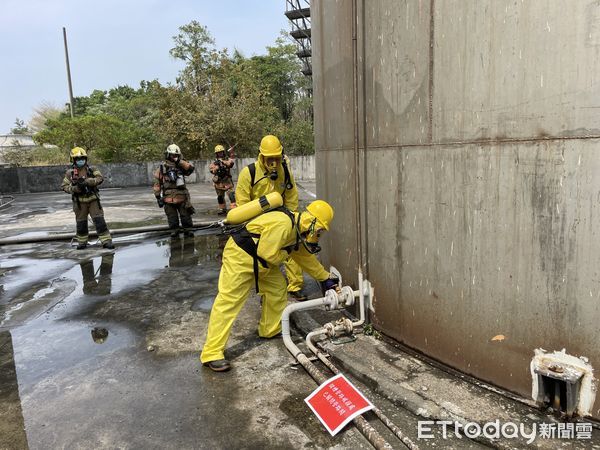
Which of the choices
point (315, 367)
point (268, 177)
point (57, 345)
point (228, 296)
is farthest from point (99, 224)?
point (315, 367)

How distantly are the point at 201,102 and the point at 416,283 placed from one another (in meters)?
21.8

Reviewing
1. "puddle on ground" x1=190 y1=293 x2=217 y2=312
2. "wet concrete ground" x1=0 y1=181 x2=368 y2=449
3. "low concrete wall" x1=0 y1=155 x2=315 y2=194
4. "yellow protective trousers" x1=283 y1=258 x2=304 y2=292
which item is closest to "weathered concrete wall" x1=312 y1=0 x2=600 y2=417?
"wet concrete ground" x1=0 y1=181 x2=368 y2=449

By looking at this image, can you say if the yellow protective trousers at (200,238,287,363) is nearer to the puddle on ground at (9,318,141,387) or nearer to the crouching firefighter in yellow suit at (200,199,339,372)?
the crouching firefighter in yellow suit at (200,199,339,372)

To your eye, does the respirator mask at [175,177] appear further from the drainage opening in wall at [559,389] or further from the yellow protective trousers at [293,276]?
the drainage opening in wall at [559,389]

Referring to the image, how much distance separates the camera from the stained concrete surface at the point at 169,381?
2.91 meters

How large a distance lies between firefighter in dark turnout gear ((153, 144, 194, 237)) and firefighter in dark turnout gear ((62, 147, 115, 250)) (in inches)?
45.4

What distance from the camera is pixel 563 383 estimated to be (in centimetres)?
282

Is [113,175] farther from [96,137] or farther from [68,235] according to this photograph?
[68,235]

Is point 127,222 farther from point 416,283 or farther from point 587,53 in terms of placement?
point 587,53

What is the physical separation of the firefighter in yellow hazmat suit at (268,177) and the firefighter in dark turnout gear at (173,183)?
4338 mm

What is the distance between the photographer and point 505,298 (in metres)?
3.00

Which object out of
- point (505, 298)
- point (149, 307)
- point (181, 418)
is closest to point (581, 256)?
point (505, 298)

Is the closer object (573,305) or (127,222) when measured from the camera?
(573,305)

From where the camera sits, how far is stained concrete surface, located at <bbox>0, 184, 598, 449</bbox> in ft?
9.56
